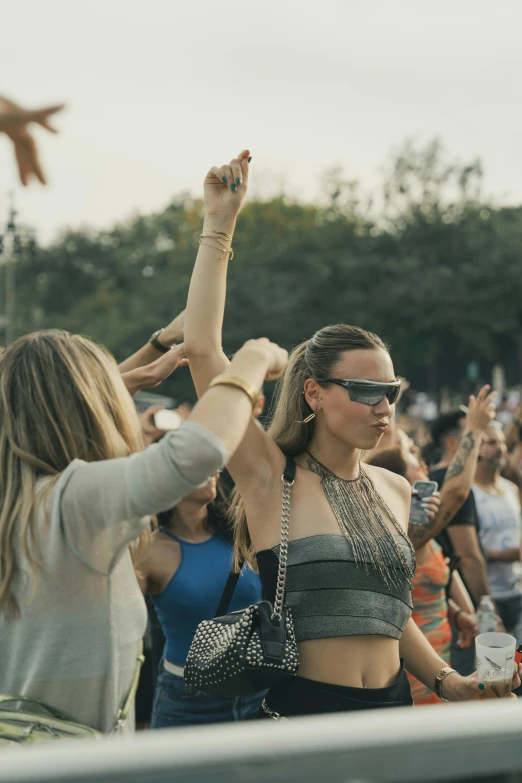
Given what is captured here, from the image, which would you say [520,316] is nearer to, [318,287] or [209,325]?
[318,287]

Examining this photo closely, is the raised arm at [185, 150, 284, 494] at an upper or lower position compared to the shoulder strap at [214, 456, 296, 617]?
upper

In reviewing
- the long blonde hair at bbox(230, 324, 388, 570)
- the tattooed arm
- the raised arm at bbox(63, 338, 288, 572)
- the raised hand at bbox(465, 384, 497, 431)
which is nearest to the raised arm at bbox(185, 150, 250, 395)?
the long blonde hair at bbox(230, 324, 388, 570)

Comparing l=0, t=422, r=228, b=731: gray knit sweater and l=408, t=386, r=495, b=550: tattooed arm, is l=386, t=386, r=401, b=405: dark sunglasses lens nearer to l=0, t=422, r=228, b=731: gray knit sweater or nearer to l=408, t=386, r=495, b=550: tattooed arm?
l=0, t=422, r=228, b=731: gray knit sweater

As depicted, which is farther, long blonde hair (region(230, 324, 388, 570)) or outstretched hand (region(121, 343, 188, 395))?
outstretched hand (region(121, 343, 188, 395))

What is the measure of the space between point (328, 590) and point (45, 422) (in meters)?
1.01

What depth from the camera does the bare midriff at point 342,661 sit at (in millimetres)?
2562

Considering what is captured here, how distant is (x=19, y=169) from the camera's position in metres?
2.21

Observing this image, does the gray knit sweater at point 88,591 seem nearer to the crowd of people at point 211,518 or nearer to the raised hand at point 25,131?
the crowd of people at point 211,518

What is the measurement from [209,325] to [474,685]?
1305 millimetres

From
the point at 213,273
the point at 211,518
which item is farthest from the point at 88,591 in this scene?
the point at 211,518

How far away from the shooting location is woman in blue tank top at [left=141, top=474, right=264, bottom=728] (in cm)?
359

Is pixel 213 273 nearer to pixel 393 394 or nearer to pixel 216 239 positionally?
pixel 216 239

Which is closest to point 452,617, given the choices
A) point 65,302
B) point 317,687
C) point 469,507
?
point 469,507

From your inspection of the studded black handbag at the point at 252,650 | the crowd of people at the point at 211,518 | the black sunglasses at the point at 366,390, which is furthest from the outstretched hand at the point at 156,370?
the studded black handbag at the point at 252,650
